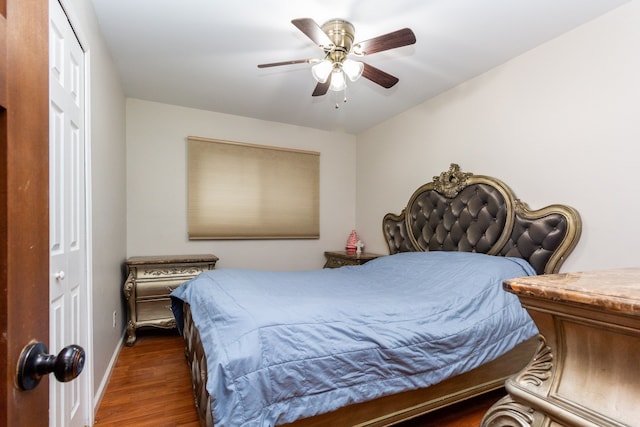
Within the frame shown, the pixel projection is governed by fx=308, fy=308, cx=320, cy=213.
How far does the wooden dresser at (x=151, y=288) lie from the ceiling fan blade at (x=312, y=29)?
2319mm

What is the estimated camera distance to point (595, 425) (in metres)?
0.58

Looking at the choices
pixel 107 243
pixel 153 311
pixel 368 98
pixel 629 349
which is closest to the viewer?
pixel 629 349

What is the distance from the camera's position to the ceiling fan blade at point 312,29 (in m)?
1.61

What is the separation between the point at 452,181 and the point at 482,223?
19.1 inches

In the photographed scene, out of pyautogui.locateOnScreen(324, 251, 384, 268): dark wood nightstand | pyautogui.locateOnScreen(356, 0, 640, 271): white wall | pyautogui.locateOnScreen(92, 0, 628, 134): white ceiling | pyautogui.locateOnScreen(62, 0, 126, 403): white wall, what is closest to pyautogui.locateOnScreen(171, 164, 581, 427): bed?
pyautogui.locateOnScreen(356, 0, 640, 271): white wall

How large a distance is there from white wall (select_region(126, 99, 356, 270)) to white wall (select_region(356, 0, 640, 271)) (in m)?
A: 1.75

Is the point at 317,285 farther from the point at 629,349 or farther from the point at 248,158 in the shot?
the point at 248,158

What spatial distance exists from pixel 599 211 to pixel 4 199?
263 centimetres

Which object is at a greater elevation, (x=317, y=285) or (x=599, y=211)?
(x=599, y=211)

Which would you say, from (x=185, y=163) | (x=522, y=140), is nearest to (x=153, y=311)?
(x=185, y=163)

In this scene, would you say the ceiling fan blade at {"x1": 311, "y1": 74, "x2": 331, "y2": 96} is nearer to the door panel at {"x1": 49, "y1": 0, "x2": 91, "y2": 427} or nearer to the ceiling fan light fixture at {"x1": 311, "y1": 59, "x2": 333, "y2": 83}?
the ceiling fan light fixture at {"x1": 311, "y1": 59, "x2": 333, "y2": 83}

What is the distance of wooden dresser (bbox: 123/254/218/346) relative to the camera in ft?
9.25

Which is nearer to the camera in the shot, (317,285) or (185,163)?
(317,285)

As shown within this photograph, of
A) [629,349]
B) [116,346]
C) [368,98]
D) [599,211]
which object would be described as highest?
[368,98]
